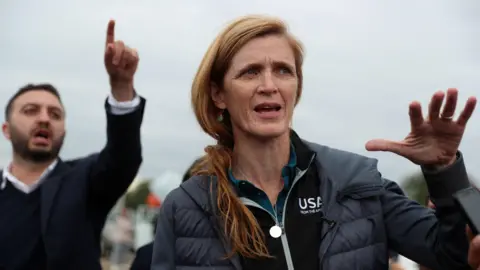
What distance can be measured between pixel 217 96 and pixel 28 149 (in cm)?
270

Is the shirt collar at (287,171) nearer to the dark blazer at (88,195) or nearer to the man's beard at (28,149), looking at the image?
the dark blazer at (88,195)

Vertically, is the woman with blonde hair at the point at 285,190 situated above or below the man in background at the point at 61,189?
above

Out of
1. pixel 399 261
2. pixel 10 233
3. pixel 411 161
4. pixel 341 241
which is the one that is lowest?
pixel 399 261

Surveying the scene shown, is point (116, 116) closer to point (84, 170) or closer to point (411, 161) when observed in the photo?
point (84, 170)

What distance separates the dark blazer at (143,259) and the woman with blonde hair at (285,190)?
6.34ft

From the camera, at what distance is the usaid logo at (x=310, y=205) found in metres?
2.55

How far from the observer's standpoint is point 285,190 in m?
2.61

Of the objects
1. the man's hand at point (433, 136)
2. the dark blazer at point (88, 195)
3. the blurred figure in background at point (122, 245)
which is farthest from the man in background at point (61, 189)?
the blurred figure in background at point (122, 245)

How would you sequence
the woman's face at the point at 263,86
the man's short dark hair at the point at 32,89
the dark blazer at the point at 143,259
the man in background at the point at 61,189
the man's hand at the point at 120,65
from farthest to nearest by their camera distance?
the man's short dark hair at the point at 32,89 < the dark blazer at the point at 143,259 < the man in background at the point at 61,189 < the man's hand at the point at 120,65 < the woman's face at the point at 263,86

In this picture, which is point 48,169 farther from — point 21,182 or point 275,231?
point 275,231

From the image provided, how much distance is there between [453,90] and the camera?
2.11 metres

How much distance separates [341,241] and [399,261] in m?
4.98

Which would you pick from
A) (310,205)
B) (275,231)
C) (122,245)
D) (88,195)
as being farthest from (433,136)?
(122,245)

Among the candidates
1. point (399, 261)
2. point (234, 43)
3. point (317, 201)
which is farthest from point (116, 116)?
point (399, 261)
